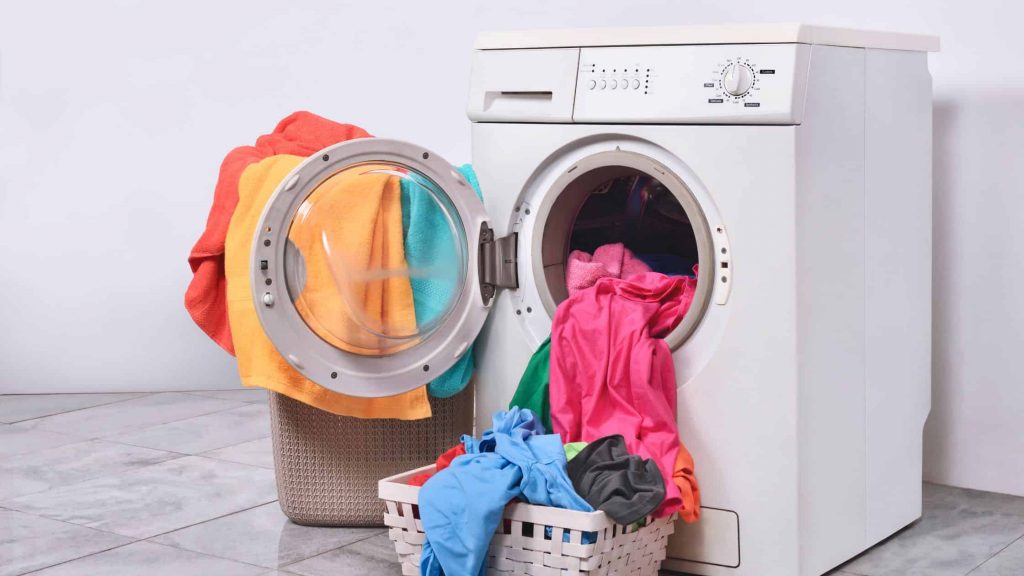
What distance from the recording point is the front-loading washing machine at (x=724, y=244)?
6.19 ft

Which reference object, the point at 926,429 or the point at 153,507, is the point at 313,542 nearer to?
the point at 153,507

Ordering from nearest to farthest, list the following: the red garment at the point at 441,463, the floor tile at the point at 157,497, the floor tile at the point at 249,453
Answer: the red garment at the point at 441,463, the floor tile at the point at 157,497, the floor tile at the point at 249,453

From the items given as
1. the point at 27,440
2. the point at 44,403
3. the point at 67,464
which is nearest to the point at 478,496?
the point at 67,464

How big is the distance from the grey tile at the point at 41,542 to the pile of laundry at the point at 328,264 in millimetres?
434

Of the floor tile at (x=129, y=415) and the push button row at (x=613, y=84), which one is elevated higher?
the push button row at (x=613, y=84)

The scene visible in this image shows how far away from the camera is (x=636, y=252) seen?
2270mm

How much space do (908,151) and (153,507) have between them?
5.20 feet

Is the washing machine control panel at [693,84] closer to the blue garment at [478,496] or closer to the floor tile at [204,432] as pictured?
the blue garment at [478,496]

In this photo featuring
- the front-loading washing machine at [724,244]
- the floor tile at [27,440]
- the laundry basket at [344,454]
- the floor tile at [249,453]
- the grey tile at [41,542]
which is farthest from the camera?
the floor tile at [27,440]

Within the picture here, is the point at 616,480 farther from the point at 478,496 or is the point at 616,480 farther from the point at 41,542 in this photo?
the point at 41,542

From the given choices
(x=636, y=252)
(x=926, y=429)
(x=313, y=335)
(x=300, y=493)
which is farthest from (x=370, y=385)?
(x=926, y=429)

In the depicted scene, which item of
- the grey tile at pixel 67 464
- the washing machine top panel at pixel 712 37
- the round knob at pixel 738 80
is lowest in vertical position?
the grey tile at pixel 67 464

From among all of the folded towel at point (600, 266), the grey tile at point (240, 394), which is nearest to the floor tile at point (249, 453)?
the grey tile at point (240, 394)

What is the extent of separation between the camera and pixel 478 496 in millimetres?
1796
